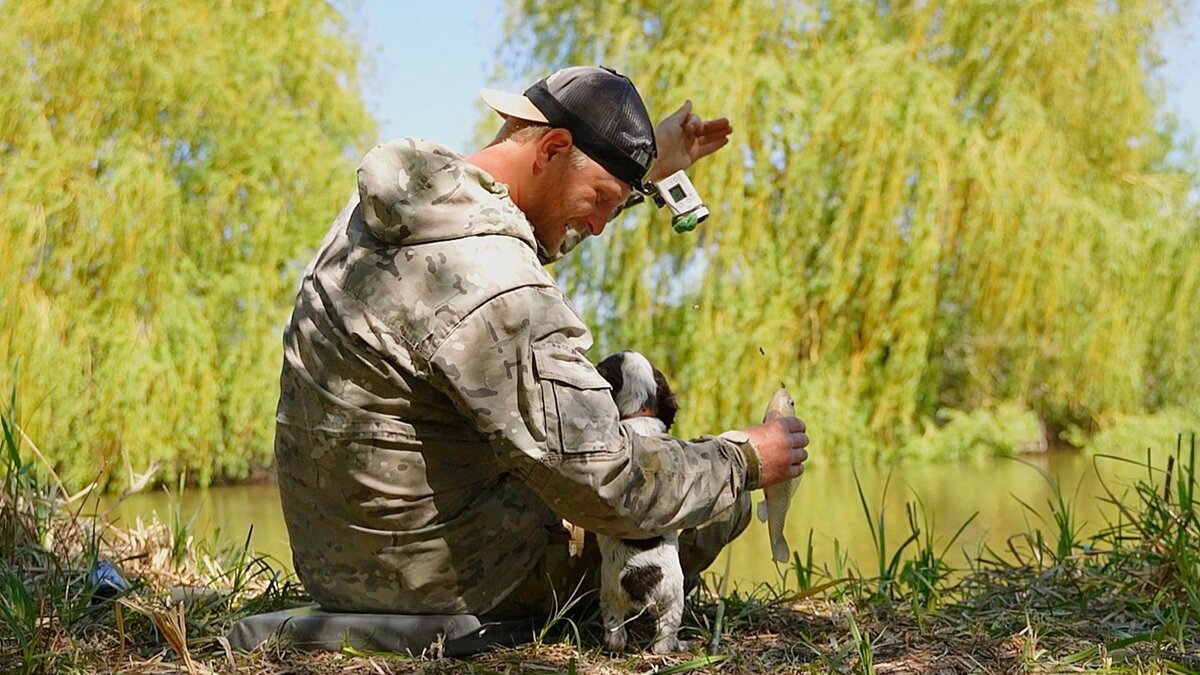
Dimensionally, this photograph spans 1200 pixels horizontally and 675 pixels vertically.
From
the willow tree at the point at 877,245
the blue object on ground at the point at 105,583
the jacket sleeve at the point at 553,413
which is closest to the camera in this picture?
the jacket sleeve at the point at 553,413

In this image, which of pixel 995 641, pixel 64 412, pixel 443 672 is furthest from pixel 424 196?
pixel 64 412

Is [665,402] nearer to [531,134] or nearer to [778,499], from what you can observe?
[778,499]

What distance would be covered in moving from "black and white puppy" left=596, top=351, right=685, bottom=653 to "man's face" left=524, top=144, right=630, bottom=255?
34 centimetres

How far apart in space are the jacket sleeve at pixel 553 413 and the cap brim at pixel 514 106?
15.7 inches

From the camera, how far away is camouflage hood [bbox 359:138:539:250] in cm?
223

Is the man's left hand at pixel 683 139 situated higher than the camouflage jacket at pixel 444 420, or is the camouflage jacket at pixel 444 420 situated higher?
the man's left hand at pixel 683 139

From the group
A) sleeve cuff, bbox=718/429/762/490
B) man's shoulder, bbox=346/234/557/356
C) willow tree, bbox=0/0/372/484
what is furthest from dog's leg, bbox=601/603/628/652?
willow tree, bbox=0/0/372/484

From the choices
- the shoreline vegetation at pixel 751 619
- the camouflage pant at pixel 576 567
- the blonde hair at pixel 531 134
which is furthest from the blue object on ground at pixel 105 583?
the blonde hair at pixel 531 134

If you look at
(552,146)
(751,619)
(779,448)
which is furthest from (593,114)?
(751,619)

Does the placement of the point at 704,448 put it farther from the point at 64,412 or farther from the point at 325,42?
the point at 325,42

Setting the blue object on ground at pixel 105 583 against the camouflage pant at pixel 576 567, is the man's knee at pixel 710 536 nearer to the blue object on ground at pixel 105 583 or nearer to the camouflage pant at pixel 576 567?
the camouflage pant at pixel 576 567

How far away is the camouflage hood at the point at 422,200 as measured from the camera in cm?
223

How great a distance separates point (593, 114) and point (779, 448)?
2.39ft

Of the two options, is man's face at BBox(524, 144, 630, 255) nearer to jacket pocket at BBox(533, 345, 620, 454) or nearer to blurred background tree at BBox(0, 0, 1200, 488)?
jacket pocket at BBox(533, 345, 620, 454)
